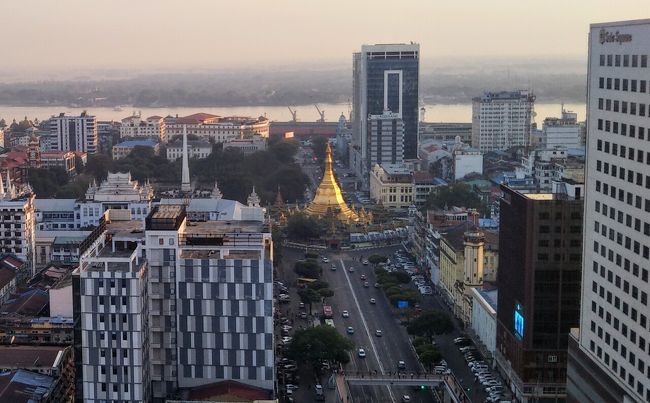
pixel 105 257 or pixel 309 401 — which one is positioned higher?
pixel 105 257

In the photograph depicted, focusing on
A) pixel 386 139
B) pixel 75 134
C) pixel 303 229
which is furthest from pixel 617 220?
pixel 75 134

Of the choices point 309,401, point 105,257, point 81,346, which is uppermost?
point 105,257

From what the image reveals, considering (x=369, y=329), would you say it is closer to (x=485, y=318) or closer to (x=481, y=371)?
(x=485, y=318)

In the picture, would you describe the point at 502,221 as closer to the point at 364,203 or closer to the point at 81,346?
the point at 81,346

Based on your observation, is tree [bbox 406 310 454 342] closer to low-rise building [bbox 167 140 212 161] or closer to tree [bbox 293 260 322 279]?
tree [bbox 293 260 322 279]

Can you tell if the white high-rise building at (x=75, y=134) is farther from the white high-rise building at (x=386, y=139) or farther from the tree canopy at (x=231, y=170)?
the white high-rise building at (x=386, y=139)

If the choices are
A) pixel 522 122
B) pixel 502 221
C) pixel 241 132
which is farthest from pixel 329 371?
pixel 241 132
